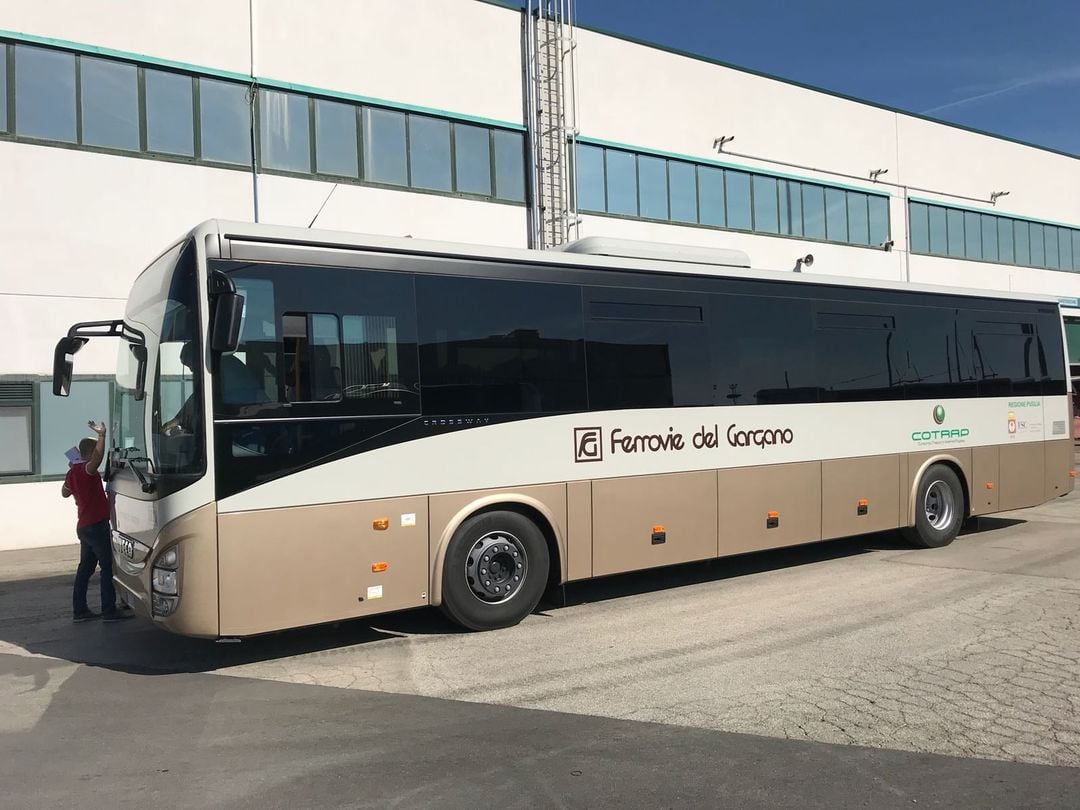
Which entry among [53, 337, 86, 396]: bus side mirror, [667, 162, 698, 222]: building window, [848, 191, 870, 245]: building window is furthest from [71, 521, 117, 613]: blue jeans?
[848, 191, 870, 245]: building window

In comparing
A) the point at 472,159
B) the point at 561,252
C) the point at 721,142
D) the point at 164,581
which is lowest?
the point at 164,581

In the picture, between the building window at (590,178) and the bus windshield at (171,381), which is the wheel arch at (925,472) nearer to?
the bus windshield at (171,381)

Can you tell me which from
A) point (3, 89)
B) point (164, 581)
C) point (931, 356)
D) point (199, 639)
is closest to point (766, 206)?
point (931, 356)

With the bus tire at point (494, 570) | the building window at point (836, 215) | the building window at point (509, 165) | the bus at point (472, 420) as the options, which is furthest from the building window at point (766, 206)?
the bus tire at point (494, 570)

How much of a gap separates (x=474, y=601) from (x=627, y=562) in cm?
165

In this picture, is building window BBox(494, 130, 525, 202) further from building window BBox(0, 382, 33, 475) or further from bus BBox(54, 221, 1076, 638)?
building window BBox(0, 382, 33, 475)

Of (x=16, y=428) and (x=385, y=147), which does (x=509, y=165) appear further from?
(x=16, y=428)

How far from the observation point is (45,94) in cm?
1311

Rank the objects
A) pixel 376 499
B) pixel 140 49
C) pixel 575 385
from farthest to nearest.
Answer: pixel 140 49 → pixel 575 385 → pixel 376 499

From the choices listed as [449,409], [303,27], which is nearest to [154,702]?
[449,409]

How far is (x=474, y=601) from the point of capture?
7.35 meters

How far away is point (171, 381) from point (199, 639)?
100.0 inches

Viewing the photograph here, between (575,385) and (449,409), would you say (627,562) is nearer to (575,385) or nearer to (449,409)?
(575,385)

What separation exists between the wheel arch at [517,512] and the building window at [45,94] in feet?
33.8
